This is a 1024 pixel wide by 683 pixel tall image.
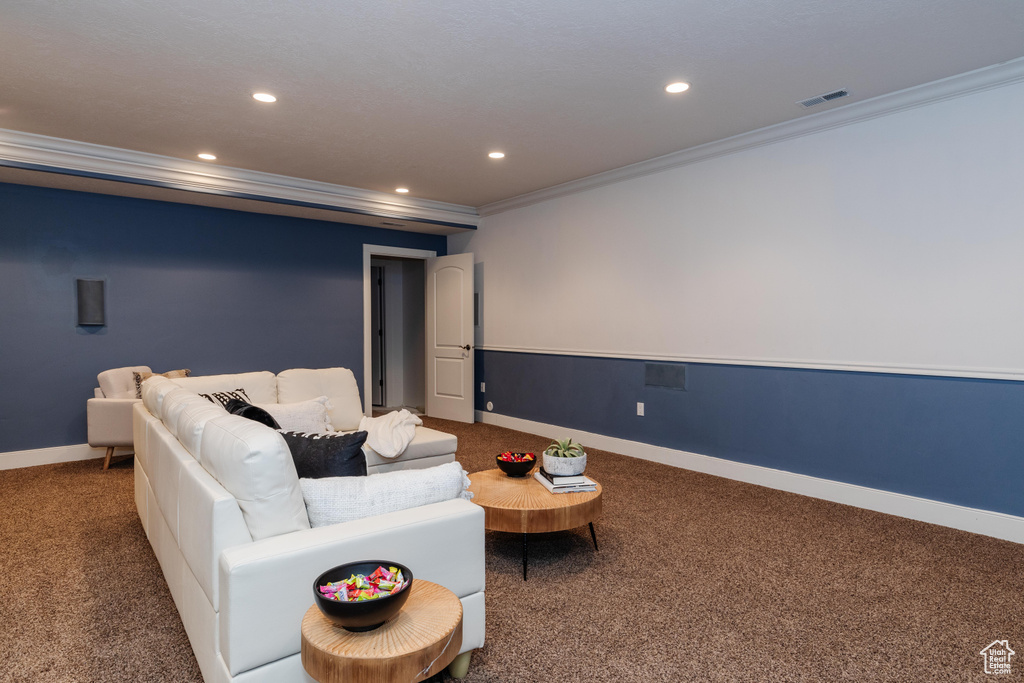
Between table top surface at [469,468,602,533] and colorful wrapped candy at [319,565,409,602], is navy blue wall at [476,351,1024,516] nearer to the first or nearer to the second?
table top surface at [469,468,602,533]

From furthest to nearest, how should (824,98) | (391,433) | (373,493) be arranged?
(391,433) < (824,98) < (373,493)

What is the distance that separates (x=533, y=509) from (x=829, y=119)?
10.4ft

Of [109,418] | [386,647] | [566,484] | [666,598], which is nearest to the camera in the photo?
[386,647]

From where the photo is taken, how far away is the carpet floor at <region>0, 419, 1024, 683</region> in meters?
2.02

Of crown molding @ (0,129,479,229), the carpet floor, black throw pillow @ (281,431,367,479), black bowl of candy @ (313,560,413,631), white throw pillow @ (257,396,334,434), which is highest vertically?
crown molding @ (0,129,479,229)

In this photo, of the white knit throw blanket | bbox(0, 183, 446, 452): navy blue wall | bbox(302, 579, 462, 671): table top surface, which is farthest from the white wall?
bbox(302, 579, 462, 671): table top surface

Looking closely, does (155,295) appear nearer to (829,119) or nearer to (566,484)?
(566,484)

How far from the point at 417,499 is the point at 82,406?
15.2 feet

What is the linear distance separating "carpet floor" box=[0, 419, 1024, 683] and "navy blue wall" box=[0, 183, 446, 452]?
155 centimetres

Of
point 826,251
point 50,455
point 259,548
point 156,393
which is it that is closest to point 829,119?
point 826,251

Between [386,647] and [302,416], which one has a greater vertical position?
[302,416]

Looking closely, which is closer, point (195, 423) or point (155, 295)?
point (195, 423)

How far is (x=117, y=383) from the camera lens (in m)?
4.80

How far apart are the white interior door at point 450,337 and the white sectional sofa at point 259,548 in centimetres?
443
